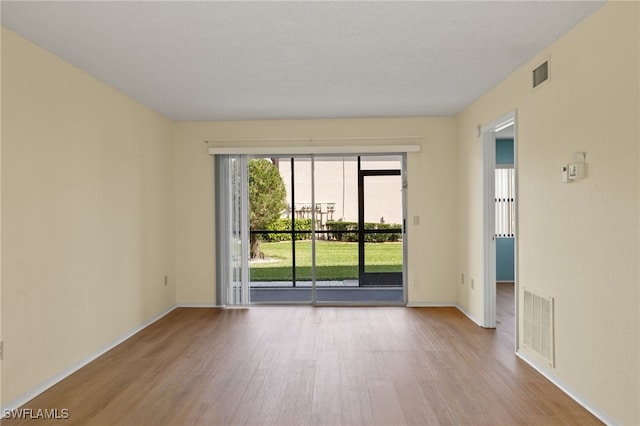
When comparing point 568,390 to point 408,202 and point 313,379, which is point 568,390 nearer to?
point 313,379

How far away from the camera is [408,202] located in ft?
19.2

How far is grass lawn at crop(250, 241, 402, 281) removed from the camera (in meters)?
6.35

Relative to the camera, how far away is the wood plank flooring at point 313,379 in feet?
9.08

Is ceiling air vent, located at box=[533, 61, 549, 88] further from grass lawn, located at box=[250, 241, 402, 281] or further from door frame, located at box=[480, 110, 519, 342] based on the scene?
grass lawn, located at box=[250, 241, 402, 281]

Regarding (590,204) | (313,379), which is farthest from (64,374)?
(590,204)

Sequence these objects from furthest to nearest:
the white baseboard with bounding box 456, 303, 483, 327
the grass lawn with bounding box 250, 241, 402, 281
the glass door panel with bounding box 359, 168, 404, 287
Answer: the grass lawn with bounding box 250, 241, 402, 281 → the glass door panel with bounding box 359, 168, 404, 287 → the white baseboard with bounding box 456, 303, 483, 327

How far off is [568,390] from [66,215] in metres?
3.89

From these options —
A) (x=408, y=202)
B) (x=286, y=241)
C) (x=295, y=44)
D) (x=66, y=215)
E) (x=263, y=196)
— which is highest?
(x=295, y=44)

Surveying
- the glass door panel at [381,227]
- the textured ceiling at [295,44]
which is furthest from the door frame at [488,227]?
the glass door panel at [381,227]

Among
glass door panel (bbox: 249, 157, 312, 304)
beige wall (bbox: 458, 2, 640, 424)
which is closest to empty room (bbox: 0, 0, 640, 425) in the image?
beige wall (bbox: 458, 2, 640, 424)

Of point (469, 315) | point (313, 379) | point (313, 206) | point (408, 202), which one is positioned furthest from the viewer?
point (313, 206)

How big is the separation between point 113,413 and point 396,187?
431cm

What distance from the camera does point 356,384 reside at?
3.25 m

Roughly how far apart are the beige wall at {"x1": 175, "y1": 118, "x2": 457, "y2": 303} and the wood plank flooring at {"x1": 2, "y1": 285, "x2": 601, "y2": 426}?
99cm
